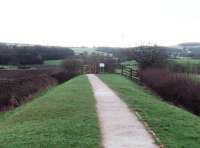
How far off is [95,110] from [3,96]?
44.8 ft

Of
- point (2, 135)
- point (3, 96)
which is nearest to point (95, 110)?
point (2, 135)

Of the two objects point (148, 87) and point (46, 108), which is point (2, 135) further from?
point (148, 87)

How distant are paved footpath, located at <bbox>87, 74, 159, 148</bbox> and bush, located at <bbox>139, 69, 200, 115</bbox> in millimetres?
4668

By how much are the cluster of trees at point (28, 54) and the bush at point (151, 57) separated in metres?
41.4

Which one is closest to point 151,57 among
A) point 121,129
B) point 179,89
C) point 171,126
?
point 179,89

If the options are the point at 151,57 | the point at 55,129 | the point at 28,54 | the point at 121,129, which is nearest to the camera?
the point at 55,129

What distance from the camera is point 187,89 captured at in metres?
20.4

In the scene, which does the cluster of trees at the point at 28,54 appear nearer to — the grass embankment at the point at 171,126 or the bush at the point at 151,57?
the bush at the point at 151,57

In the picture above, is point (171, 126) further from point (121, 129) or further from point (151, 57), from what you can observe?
point (151, 57)

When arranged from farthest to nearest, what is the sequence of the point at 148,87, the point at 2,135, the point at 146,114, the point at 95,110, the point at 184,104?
the point at 148,87 < the point at 184,104 < the point at 95,110 < the point at 146,114 < the point at 2,135

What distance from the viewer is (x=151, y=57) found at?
40.8 metres

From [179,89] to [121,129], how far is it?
11.4 m

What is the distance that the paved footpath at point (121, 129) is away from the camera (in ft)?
29.9

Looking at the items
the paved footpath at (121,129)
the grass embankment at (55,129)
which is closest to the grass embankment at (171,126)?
the paved footpath at (121,129)
